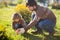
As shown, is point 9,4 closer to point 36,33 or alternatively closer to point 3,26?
point 3,26

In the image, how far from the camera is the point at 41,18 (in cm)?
361

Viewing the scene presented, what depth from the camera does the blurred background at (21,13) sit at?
360cm

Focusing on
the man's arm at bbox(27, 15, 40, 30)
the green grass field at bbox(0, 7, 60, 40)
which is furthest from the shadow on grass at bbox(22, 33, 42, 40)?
the man's arm at bbox(27, 15, 40, 30)

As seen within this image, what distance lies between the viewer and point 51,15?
359 centimetres

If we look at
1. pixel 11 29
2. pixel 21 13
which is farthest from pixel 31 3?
pixel 11 29

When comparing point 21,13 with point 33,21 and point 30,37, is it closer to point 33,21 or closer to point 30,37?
point 33,21

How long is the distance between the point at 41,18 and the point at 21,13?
11.6 inches

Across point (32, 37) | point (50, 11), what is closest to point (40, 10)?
point (50, 11)

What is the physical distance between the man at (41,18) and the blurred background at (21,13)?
0.17ft

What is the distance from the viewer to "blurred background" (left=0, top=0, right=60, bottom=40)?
3600 millimetres

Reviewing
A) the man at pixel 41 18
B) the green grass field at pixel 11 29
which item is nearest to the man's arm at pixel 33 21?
the man at pixel 41 18

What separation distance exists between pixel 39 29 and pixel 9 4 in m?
0.57

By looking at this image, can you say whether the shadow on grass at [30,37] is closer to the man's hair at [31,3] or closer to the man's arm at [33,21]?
the man's arm at [33,21]

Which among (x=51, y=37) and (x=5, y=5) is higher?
(x=5, y=5)
